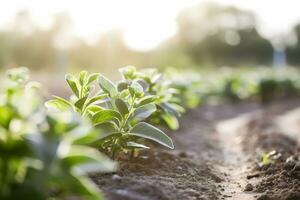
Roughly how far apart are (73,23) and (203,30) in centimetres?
1591

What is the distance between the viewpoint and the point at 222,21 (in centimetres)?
4694

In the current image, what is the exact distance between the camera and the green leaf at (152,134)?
13.1ft

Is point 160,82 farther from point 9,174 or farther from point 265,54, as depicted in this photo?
point 265,54

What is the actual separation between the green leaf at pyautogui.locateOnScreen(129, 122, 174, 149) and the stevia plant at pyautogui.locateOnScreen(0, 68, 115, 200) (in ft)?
4.19

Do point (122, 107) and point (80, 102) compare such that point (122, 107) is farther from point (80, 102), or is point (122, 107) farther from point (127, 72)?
point (127, 72)

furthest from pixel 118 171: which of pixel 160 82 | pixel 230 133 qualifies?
pixel 230 133

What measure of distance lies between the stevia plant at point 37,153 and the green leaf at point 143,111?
56.1 inches

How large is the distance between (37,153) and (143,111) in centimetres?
176

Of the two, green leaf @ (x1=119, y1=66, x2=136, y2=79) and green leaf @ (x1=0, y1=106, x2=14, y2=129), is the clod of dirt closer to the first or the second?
green leaf @ (x1=119, y1=66, x2=136, y2=79)

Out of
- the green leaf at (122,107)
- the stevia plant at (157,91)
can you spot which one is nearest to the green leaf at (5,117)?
the green leaf at (122,107)

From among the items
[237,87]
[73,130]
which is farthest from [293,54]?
[73,130]

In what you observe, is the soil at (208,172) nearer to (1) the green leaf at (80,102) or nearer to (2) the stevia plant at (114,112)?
(2) the stevia plant at (114,112)

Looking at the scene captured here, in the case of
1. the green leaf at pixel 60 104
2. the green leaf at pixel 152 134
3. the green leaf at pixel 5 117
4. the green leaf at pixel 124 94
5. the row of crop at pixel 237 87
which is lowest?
the green leaf at pixel 5 117

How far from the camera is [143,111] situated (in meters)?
4.21
